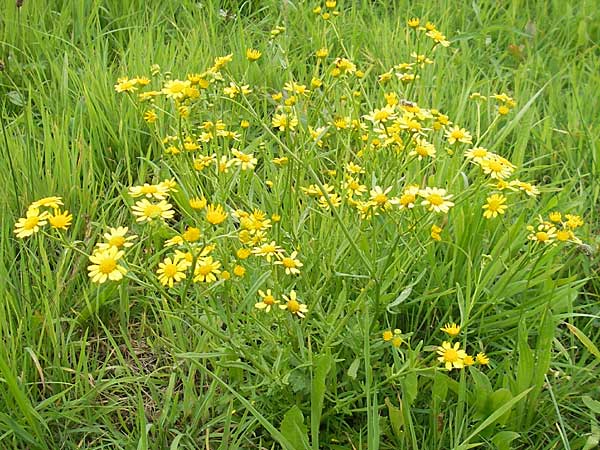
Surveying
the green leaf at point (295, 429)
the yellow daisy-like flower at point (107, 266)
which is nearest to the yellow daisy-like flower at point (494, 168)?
the green leaf at point (295, 429)

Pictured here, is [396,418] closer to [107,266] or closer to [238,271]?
[238,271]

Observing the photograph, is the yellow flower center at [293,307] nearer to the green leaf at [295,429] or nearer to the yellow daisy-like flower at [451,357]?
the green leaf at [295,429]

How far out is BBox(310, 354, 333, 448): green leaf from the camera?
1364 mm

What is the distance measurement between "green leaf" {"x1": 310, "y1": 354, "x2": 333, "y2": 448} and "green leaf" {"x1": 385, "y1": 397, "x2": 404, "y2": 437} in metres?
0.14

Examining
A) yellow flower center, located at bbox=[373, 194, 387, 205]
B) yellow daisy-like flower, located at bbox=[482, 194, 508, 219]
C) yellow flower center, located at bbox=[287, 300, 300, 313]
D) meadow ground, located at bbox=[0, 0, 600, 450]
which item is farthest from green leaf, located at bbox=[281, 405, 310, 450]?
yellow daisy-like flower, located at bbox=[482, 194, 508, 219]

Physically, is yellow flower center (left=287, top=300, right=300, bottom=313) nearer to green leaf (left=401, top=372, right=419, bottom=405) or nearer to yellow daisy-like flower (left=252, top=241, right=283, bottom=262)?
yellow daisy-like flower (left=252, top=241, right=283, bottom=262)

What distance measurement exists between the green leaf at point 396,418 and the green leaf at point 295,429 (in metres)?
0.18

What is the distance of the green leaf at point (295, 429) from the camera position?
1.34 m

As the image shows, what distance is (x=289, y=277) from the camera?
1.60 meters

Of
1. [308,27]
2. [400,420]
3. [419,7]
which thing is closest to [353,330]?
[400,420]

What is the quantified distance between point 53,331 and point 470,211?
3.33 ft

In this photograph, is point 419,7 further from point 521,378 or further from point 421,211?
point 521,378

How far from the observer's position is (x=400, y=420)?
1451mm

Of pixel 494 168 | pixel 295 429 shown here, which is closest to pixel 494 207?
pixel 494 168
